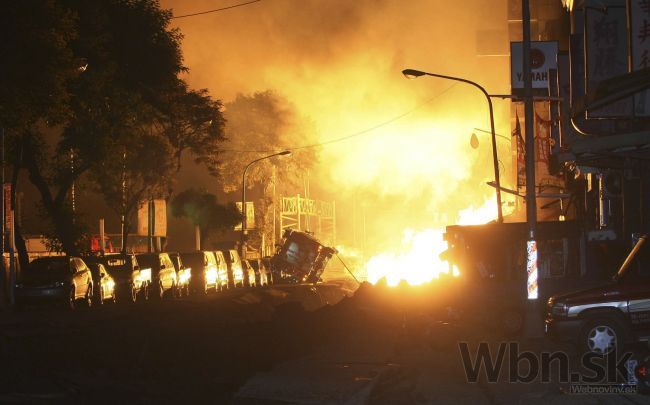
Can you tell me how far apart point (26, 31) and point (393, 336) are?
11.2 meters

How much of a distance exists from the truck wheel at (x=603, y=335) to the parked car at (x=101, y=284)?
19.1 m

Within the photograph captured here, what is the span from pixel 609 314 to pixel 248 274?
33.5 m

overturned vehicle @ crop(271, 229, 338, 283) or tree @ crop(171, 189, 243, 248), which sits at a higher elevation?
tree @ crop(171, 189, 243, 248)

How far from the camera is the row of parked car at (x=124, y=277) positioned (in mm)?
26906

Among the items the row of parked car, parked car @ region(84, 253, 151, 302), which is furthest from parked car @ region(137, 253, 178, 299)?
parked car @ region(84, 253, 151, 302)

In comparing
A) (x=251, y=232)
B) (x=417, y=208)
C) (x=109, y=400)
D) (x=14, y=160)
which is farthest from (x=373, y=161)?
(x=109, y=400)

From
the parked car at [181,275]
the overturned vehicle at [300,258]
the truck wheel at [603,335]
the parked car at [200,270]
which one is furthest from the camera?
the overturned vehicle at [300,258]

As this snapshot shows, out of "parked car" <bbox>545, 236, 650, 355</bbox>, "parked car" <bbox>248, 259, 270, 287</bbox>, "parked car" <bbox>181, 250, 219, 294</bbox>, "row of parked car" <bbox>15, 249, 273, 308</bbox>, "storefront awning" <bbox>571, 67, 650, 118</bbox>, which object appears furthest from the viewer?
"parked car" <bbox>248, 259, 270, 287</bbox>

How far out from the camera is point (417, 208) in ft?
276

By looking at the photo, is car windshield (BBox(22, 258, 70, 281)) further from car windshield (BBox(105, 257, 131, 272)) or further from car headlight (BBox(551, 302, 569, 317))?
car headlight (BBox(551, 302, 569, 317))

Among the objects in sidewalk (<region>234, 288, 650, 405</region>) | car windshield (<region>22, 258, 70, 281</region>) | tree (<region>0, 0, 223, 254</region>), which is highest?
tree (<region>0, 0, 223, 254</region>)

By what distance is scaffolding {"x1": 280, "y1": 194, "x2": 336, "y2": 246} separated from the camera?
245ft

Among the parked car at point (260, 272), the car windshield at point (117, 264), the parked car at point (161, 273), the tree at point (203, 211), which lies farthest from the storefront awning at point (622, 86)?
the tree at point (203, 211)
